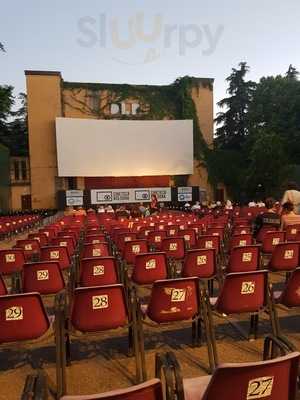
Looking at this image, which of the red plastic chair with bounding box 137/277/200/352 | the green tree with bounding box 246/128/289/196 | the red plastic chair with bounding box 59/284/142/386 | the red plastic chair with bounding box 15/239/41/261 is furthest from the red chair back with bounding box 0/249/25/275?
the green tree with bounding box 246/128/289/196

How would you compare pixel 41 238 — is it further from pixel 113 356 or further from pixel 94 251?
pixel 113 356

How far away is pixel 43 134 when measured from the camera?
90.5 feet

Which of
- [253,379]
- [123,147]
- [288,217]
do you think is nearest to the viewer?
[253,379]

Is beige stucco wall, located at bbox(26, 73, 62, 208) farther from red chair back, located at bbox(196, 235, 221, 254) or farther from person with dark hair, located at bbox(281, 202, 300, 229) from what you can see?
red chair back, located at bbox(196, 235, 221, 254)

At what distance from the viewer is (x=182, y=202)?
26281mm

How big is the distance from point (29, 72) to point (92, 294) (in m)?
28.1

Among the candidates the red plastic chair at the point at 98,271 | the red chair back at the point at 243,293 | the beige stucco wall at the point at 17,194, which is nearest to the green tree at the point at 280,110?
the beige stucco wall at the point at 17,194

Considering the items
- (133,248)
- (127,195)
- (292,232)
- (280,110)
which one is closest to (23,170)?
(127,195)

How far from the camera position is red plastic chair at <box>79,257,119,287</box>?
11.8ft

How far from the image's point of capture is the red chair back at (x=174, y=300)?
2629mm

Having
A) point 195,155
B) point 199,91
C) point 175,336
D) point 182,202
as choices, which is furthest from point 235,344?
point 199,91

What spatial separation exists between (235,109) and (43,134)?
62.1 feet

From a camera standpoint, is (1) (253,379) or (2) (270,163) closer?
(1) (253,379)

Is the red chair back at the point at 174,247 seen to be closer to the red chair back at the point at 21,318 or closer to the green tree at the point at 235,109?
the red chair back at the point at 21,318
